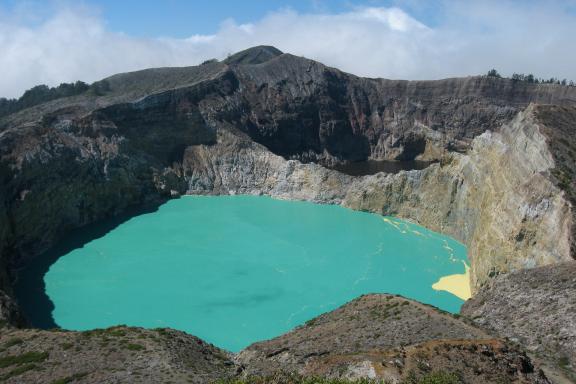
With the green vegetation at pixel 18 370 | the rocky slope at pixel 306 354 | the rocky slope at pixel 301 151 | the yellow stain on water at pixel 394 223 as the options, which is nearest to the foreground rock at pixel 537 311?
the rocky slope at pixel 301 151

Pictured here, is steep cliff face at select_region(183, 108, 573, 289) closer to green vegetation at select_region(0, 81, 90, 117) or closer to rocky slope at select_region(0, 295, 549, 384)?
rocky slope at select_region(0, 295, 549, 384)

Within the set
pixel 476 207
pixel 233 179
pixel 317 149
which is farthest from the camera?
pixel 317 149

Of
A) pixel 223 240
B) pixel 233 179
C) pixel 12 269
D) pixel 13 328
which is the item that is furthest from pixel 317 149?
pixel 13 328

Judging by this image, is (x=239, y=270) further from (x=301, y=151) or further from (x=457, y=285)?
(x=301, y=151)

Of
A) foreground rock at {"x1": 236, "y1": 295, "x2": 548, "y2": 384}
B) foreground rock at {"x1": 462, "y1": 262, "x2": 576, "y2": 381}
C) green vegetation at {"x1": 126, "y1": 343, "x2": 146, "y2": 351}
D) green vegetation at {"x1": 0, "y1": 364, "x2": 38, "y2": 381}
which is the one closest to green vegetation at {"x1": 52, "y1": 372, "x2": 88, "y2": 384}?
green vegetation at {"x1": 0, "y1": 364, "x2": 38, "y2": 381}

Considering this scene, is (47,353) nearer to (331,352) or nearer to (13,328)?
(13,328)

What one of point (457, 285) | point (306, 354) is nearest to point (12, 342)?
point (306, 354)
